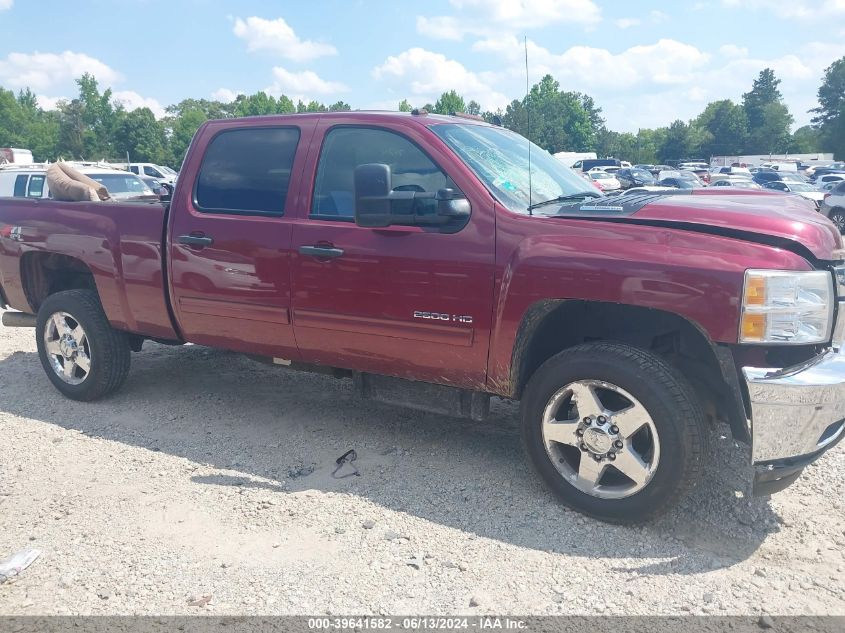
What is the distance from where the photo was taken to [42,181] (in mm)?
12547

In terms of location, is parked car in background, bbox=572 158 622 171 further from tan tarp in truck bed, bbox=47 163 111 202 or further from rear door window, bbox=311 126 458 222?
rear door window, bbox=311 126 458 222

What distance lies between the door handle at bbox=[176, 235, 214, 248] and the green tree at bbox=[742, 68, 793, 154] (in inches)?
4167

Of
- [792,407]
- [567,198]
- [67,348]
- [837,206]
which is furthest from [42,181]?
[837,206]

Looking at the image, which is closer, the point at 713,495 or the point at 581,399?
the point at 581,399

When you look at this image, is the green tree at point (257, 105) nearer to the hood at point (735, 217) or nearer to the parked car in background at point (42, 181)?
the parked car in background at point (42, 181)

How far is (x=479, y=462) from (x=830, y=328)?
1934 mm

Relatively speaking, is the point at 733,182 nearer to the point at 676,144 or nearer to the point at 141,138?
the point at 141,138

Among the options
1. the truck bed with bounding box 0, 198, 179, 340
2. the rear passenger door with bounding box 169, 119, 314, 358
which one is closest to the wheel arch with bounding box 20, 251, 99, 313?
the truck bed with bounding box 0, 198, 179, 340

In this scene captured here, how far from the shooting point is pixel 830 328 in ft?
9.77

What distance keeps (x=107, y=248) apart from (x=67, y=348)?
0.94 metres

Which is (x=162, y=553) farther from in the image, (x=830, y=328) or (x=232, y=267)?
(x=830, y=328)

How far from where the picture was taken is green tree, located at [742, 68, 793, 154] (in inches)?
3812

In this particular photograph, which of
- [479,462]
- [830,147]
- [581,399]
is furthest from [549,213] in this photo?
[830,147]

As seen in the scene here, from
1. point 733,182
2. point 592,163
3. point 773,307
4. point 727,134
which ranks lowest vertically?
point 773,307
